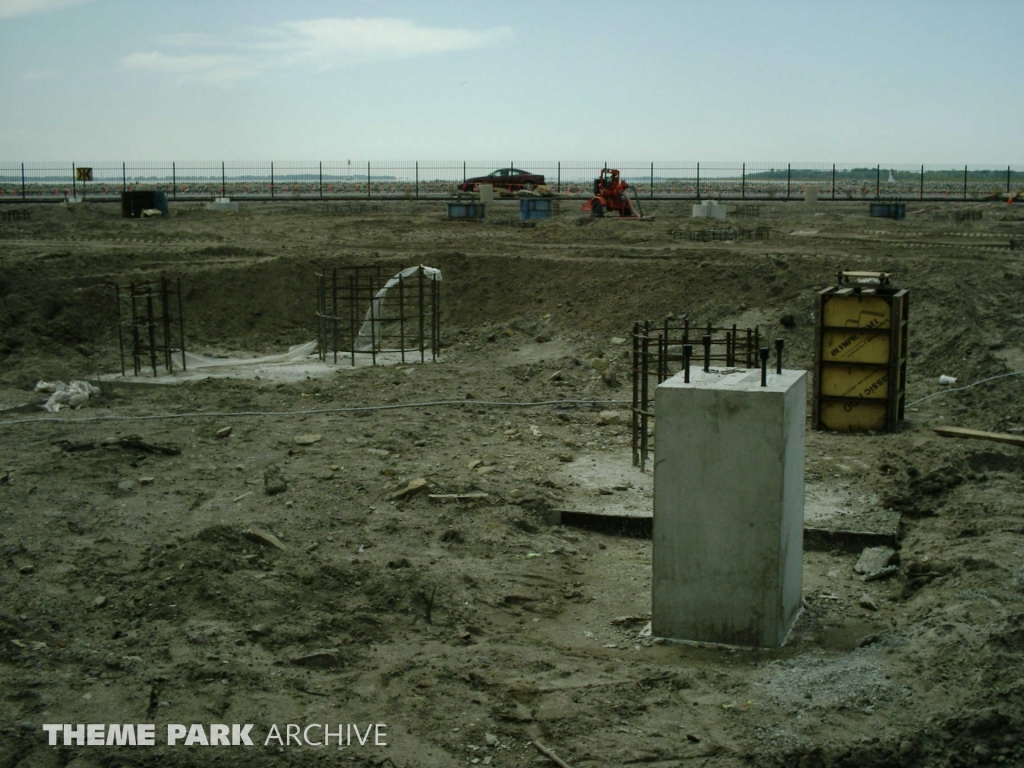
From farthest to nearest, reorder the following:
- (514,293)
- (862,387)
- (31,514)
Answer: (514,293)
(862,387)
(31,514)

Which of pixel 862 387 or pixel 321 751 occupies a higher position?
pixel 862 387

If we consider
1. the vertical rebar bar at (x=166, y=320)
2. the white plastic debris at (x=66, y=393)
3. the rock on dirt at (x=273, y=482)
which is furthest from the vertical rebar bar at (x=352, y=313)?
the rock on dirt at (x=273, y=482)

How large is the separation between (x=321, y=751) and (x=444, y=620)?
2089 mm

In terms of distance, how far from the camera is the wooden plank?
36.1 feet

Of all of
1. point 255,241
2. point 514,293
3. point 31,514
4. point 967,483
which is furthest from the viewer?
point 255,241

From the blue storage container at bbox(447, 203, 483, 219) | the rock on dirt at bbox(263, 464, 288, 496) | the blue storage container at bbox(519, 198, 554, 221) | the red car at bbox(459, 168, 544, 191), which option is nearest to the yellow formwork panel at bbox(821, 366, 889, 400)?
the rock on dirt at bbox(263, 464, 288, 496)

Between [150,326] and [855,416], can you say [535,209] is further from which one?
[855,416]

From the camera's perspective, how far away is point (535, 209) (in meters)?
32.8

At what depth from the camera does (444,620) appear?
7.34m

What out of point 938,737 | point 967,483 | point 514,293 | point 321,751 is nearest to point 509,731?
point 321,751

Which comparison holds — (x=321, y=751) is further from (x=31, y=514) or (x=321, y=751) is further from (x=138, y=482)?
(x=138, y=482)

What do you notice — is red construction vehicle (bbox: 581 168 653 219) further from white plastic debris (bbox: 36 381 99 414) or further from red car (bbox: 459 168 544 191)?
white plastic debris (bbox: 36 381 99 414)

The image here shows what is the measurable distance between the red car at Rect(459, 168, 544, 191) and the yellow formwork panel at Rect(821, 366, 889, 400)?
117 ft

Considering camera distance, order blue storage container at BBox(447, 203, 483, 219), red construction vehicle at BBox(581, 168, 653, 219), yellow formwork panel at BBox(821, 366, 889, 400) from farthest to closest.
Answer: red construction vehicle at BBox(581, 168, 653, 219), blue storage container at BBox(447, 203, 483, 219), yellow formwork panel at BBox(821, 366, 889, 400)
